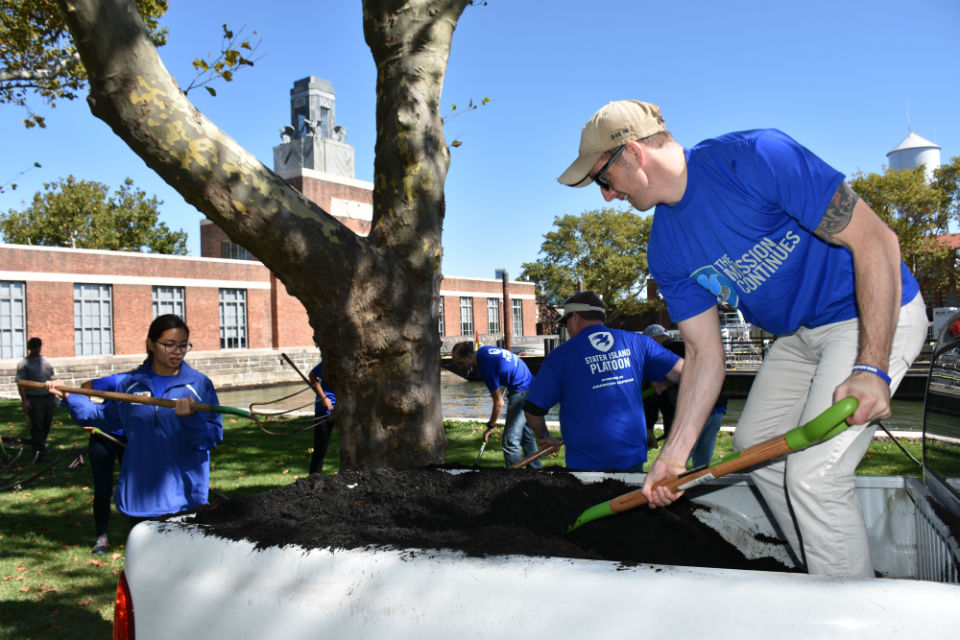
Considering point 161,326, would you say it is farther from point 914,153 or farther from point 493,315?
point 914,153

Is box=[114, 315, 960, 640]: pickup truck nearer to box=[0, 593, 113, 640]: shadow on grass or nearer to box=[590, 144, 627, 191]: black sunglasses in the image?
box=[590, 144, 627, 191]: black sunglasses

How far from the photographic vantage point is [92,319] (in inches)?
1227

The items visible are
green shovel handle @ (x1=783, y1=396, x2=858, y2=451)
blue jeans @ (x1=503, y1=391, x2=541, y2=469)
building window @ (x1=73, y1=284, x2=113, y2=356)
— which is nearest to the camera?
green shovel handle @ (x1=783, y1=396, x2=858, y2=451)

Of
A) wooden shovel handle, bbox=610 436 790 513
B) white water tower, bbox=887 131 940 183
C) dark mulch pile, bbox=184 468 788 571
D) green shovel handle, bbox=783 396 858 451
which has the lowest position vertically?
dark mulch pile, bbox=184 468 788 571

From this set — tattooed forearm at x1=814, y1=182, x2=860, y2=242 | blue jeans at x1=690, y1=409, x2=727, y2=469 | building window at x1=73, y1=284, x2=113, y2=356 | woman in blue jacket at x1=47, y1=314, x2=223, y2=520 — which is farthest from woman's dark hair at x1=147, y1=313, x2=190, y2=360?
building window at x1=73, y1=284, x2=113, y2=356

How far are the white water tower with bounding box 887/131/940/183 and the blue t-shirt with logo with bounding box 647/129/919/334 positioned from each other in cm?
9760

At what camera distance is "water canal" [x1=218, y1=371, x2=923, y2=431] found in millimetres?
13297

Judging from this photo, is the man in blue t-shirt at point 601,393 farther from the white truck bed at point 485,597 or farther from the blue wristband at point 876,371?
the blue wristband at point 876,371

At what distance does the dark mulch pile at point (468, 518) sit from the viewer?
75.6 inches

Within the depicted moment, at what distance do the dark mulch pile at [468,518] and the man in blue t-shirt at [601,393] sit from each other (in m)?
1.57

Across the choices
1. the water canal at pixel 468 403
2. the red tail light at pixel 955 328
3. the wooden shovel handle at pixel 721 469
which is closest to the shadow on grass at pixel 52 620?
the water canal at pixel 468 403

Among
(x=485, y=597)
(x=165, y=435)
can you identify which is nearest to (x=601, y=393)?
(x=165, y=435)

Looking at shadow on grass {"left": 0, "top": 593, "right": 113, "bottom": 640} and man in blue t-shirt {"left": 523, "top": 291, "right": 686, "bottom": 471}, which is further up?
man in blue t-shirt {"left": 523, "top": 291, "right": 686, "bottom": 471}

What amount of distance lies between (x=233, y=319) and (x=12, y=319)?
1040 centimetres
